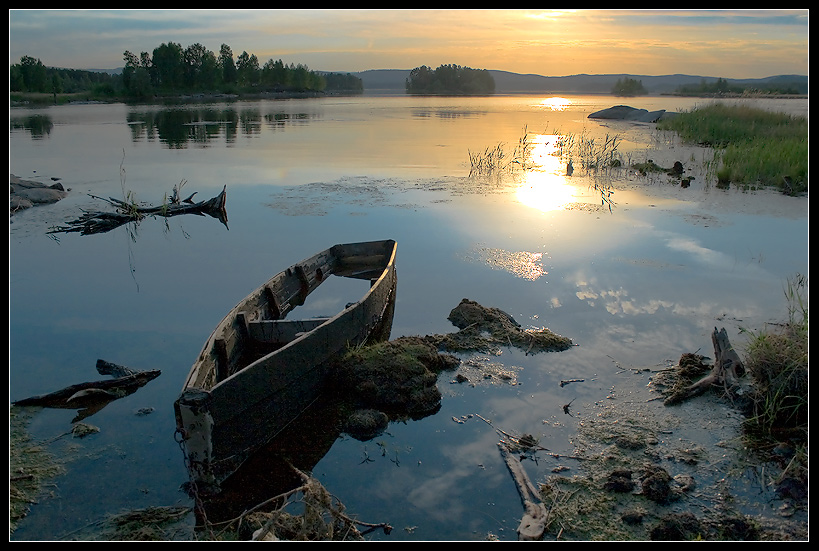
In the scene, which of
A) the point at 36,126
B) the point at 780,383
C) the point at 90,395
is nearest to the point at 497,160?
the point at 780,383

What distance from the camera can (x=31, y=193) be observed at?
15.3m

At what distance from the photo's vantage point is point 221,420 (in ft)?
15.5

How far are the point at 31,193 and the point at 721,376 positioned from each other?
15932mm

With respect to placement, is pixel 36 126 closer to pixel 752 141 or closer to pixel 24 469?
pixel 752 141

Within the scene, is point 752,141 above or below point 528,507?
above

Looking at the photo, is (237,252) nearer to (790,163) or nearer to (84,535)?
(84,535)

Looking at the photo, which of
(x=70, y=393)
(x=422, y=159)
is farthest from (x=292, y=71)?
(x=70, y=393)

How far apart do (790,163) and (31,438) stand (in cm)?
1746

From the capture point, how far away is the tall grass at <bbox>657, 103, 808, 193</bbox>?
15.8 metres

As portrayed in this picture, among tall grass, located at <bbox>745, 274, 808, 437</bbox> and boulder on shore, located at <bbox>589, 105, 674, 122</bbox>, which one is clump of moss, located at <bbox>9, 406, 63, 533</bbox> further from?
boulder on shore, located at <bbox>589, 105, 674, 122</bbox>

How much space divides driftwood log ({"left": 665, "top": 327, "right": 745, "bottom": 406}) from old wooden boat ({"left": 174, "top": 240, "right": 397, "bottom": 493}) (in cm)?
339

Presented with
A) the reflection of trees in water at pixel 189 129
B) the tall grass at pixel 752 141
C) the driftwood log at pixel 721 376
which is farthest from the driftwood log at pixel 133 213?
the tall grass at pixel 752 141

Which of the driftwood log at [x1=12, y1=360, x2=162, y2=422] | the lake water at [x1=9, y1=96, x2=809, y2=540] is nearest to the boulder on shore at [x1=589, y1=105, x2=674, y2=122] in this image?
the lake water at [x1=9, y1=96, x2=809, y2=540]

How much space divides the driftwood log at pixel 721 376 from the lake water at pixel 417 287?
0.68m
